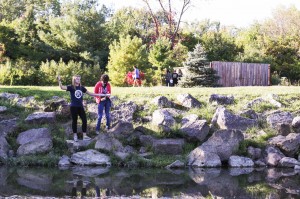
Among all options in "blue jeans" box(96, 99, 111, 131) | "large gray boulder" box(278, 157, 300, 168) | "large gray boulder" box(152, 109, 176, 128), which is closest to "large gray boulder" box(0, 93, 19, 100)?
"blue jeans" box(96, 99, 111, 131)

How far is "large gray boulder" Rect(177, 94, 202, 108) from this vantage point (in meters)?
18.7

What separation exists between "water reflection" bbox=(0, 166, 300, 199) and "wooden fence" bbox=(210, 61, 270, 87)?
53.9 ft

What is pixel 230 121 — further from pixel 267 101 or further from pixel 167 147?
pixel 267 101

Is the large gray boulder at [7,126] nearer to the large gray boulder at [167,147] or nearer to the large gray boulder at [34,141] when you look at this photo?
the large gray boulder at [34,141]

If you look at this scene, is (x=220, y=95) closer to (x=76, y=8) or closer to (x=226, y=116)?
(x=226, y=116)

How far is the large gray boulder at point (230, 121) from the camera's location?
17109 mm

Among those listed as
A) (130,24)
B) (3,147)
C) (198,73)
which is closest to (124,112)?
(3,147)

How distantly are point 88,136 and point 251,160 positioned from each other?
198 inches

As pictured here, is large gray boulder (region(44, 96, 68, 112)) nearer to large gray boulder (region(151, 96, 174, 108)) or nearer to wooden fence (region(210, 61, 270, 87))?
large gray boulder (region(151, 96, 174, 108))

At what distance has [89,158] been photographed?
1477 cm

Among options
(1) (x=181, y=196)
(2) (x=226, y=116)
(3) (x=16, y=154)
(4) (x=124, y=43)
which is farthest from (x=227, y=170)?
(4) (x=124, y=43)

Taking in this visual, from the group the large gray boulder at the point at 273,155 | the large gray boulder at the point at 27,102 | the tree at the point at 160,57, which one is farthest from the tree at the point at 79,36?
the large gray boulder at the point at 273,155

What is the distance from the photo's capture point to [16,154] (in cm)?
1537

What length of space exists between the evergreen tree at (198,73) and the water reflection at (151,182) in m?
13.1
